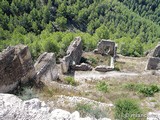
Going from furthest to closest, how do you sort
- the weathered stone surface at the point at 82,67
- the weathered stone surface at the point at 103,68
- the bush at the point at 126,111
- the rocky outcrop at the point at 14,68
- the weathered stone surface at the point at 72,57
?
the weathered stone surface at the point at 103,68, the weathered stone surface at the point at 82,67, the weathered stone surface at the point at 72,57, the rocky outcrop at the point at 14,68, the bush at the point at 126,111

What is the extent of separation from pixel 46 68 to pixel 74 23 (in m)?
70.8

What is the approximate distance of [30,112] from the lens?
1380cm

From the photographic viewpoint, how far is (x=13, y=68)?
24453 millimetres

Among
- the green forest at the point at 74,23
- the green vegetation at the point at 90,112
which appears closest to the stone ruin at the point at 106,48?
the green forest at the point at 74,23

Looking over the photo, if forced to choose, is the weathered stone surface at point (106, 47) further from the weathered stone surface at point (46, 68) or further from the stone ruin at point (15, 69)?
the stone ruin at point (15, 69)

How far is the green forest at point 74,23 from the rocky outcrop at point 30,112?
131 feet

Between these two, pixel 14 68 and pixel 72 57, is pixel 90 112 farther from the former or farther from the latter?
pixel 72 57

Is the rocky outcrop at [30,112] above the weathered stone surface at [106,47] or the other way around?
above

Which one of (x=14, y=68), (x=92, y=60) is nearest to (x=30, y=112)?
(x=14, y=68)

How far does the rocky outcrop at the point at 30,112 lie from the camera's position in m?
13.5

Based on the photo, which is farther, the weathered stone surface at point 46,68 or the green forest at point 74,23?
the green forest at point 74,23

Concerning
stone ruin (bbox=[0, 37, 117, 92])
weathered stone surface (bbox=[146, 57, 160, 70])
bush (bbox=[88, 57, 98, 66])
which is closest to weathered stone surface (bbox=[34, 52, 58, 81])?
stone ruin (bbox=[0, 37, 117, 92])

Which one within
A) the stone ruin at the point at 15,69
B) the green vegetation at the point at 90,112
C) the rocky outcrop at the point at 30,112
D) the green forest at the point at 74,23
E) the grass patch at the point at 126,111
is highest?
the rocky outcrop at the point at 30,112

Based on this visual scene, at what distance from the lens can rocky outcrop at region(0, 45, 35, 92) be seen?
23406 mm
